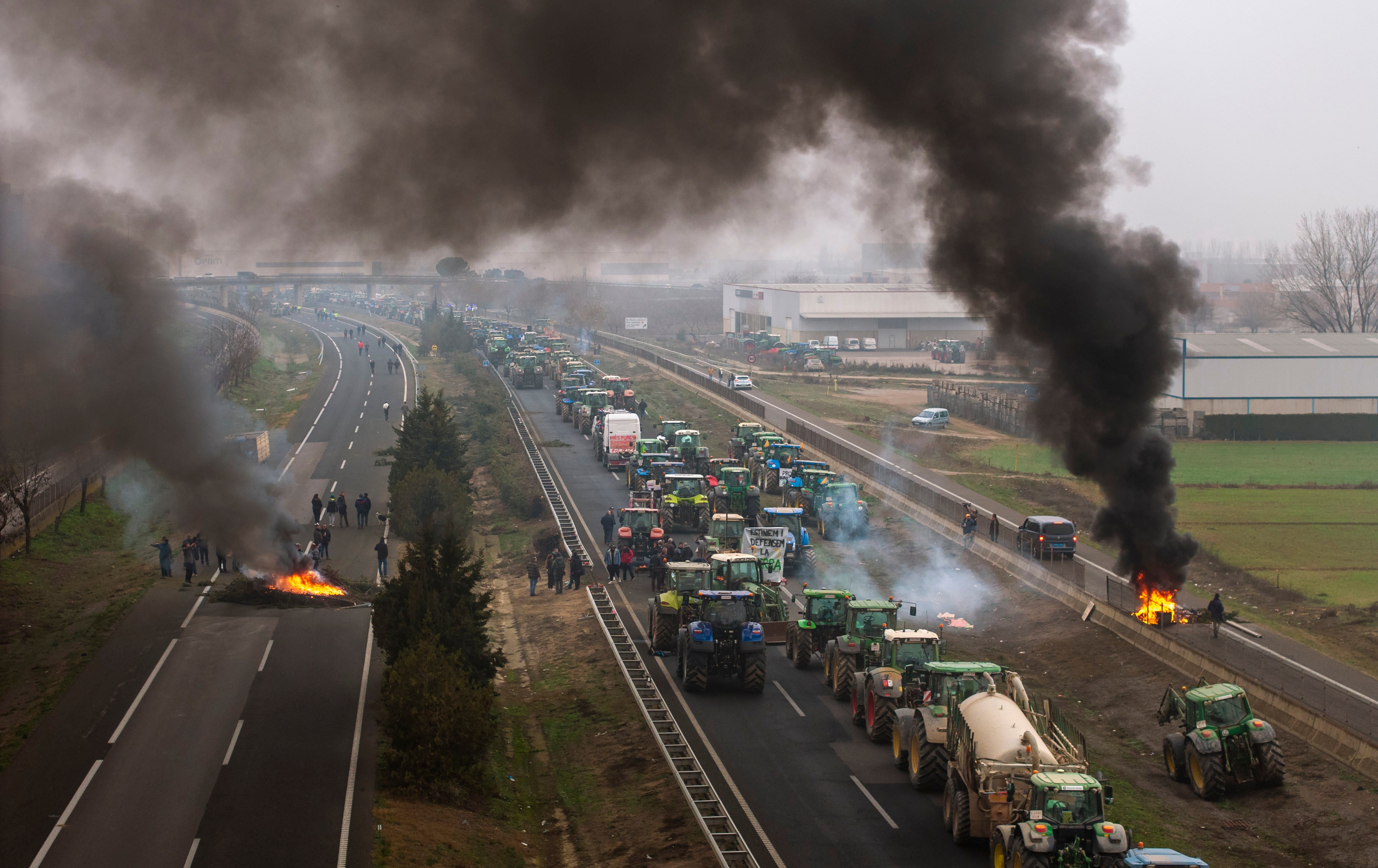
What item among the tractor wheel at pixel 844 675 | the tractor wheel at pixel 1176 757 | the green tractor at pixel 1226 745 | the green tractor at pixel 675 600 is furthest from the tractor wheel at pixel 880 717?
the green tractor at pixel 675 600

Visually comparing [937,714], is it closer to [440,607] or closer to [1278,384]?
[440,607]

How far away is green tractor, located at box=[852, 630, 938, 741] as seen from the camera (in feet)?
83.8

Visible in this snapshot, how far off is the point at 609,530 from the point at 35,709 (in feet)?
73.5

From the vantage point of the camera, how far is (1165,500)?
30.9 m

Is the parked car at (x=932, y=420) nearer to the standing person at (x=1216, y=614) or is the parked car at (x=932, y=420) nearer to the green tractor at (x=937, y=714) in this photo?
the standing person at (x=1216, y=614)

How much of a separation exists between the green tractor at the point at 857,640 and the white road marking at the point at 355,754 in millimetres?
11543

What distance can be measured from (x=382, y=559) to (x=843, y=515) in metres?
18.6

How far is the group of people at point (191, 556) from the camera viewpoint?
40312 mm

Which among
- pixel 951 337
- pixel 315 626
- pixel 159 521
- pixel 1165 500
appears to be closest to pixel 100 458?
pixel 159 521

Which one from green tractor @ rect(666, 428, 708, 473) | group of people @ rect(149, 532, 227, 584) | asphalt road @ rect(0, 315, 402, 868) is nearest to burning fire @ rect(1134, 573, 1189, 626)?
asphalt road @ rect(0, 315, 402, 868)

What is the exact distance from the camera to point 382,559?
44531 mm

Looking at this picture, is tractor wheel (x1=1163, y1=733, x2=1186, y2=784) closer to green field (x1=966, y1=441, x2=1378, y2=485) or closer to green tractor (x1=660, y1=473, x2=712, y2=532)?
green tractor (x1=660, y1=473, x2=712, y2=532)

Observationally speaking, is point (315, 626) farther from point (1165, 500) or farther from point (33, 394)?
point (1165, 500)

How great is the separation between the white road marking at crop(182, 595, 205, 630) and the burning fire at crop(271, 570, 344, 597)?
2282mm
